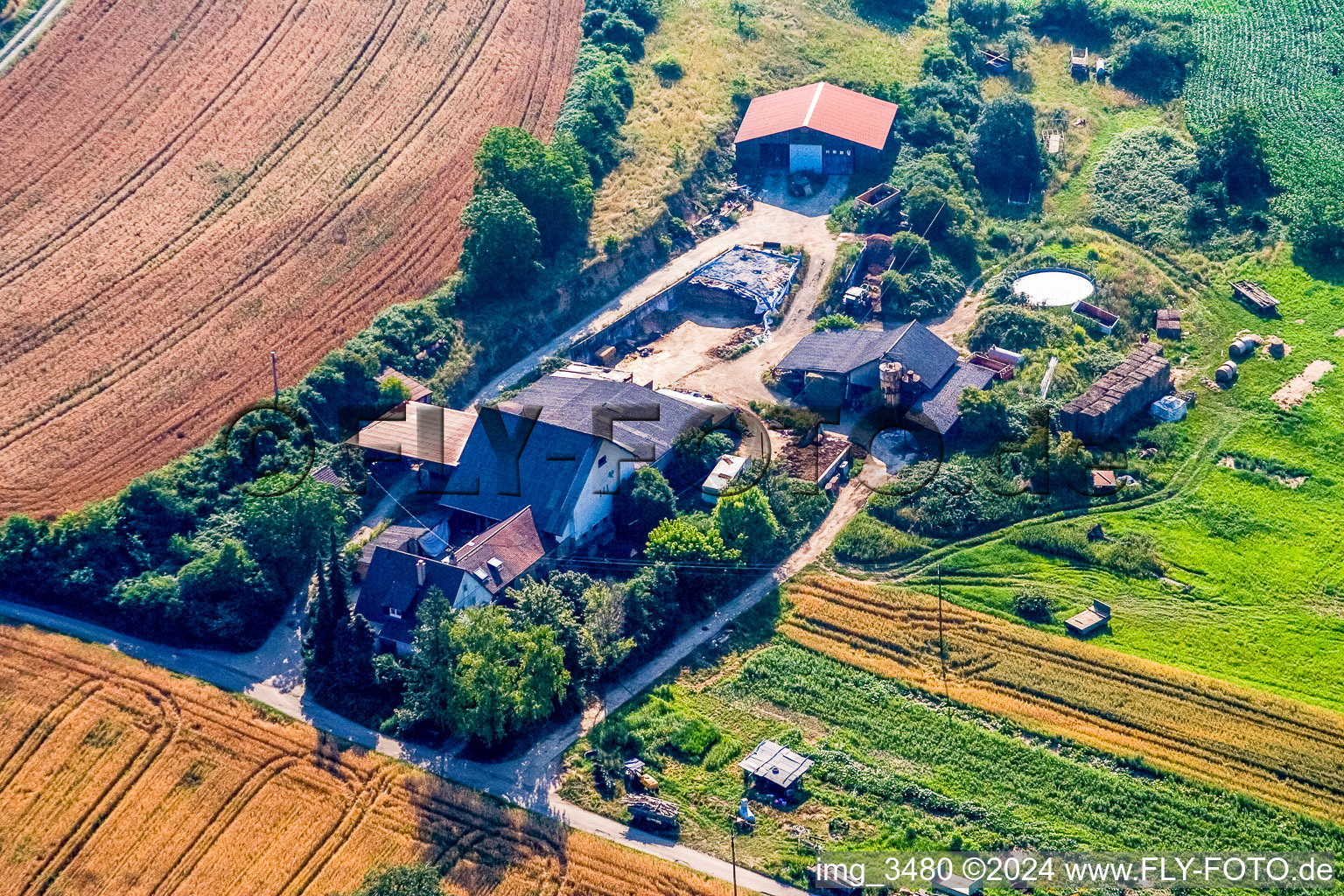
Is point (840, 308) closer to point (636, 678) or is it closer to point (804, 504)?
point (804, 504)

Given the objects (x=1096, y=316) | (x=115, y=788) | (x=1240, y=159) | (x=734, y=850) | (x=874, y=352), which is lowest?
(x=734, y=850)

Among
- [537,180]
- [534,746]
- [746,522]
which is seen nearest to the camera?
[534,746]

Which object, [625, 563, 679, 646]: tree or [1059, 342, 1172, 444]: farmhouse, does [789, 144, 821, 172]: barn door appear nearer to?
[1059, 342, 1172, 444]: farmhouse

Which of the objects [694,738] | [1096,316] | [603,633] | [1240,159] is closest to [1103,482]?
[1096,316]

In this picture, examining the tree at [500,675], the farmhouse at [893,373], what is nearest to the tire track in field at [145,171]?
the tree at [500,675]

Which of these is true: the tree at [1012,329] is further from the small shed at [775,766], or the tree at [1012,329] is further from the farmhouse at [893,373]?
the small shed at [775,766]

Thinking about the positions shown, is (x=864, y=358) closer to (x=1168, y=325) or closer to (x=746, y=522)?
(x=746, y=522)

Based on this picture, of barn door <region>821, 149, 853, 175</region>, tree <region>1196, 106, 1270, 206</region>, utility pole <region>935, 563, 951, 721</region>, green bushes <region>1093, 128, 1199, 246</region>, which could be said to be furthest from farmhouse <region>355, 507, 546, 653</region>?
tree <region>1196, 106, 1270, 206</region>
